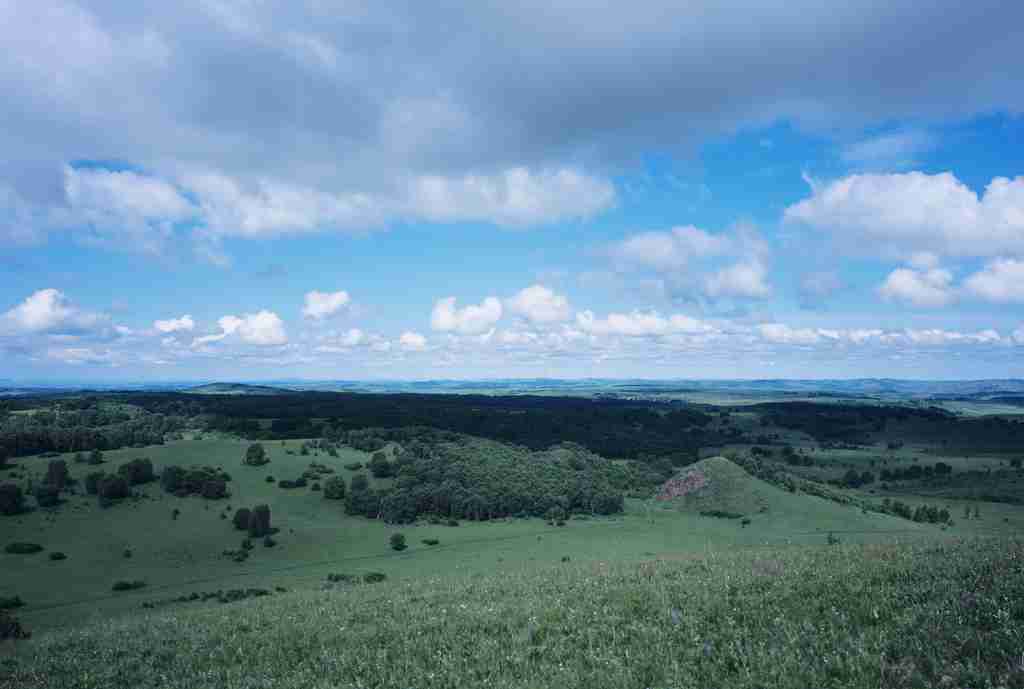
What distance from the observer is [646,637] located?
435 inches

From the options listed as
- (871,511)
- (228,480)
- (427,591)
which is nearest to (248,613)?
(427,591)

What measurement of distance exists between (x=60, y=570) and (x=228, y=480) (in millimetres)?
32327

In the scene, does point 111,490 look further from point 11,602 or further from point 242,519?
point 11,602

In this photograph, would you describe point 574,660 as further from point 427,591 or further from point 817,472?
point 817,472

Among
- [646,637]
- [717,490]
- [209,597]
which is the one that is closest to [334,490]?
[209,597]

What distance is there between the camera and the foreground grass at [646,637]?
8703mm

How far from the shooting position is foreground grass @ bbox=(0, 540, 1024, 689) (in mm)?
8703

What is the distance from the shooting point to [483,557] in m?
54.9

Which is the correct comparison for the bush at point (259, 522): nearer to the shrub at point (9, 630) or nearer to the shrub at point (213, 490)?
the shrub at point (213, 490)

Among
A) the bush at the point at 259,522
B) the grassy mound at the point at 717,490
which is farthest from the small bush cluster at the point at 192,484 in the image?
the grassy mound at the point at 717,490

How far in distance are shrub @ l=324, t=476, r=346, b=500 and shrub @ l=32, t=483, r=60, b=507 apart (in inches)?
1316

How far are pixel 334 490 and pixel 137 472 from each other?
90.4ft

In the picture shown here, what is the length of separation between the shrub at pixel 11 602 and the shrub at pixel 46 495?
34.2 m

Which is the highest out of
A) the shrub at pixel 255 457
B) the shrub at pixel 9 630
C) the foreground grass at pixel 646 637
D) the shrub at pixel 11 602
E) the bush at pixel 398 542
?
the foreground grass at pixel 646 637
